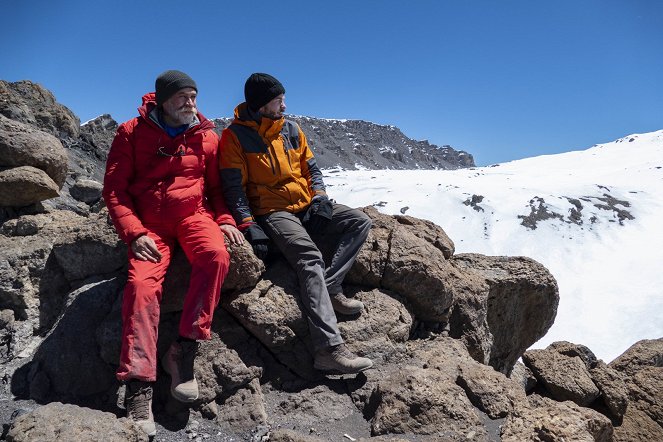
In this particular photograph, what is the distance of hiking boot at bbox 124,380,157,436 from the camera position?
14.4 ft

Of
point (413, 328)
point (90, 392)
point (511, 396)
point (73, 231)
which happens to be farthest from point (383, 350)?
point (73, 231)

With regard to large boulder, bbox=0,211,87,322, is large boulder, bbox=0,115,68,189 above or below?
above

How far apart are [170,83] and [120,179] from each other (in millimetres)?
1242

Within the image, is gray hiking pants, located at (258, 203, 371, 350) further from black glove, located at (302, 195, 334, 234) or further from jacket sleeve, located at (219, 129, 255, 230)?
jacket sleeve, located at (219, 129, 255, 230)

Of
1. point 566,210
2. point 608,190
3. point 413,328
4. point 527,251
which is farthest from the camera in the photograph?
point 608,190

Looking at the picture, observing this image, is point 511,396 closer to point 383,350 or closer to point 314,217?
point 383,350

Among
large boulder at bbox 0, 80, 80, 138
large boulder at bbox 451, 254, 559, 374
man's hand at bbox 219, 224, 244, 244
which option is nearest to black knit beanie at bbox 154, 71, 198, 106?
man's hand at bbox 219, 224, 244, 244

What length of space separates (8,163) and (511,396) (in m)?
8.84

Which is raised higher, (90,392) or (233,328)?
(233,328)

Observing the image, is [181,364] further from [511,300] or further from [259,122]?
[511,300]

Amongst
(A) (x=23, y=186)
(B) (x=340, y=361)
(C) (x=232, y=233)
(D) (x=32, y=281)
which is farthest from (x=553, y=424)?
(A) (x=23, y=186)

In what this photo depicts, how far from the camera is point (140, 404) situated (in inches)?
175

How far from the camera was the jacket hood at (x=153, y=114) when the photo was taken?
5434 mm

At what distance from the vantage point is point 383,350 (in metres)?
6.28
